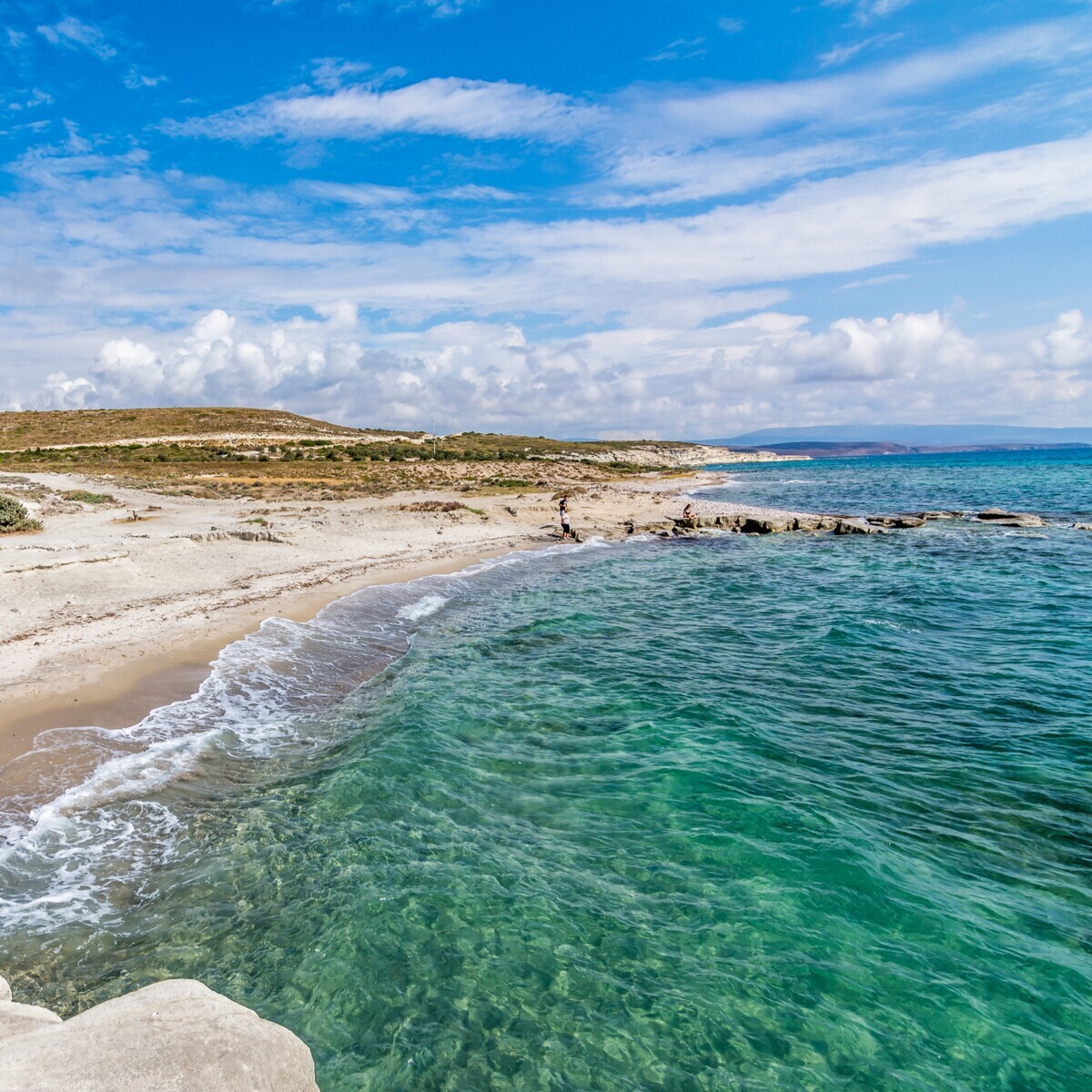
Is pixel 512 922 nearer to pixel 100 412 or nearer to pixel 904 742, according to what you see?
pixel 904 742

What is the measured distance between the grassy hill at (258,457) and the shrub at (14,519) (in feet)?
57.3

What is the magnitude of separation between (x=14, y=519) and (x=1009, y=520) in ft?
174

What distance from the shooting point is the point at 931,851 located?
8445 millimetres

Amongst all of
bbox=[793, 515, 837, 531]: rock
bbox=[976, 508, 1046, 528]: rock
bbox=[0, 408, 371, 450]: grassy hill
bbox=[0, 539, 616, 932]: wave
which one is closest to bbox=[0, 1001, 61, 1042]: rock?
bbox=[0, 539, 616, 932]: wave

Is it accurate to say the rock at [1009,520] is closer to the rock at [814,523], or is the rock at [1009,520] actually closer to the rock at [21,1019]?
the rock at [814,523]

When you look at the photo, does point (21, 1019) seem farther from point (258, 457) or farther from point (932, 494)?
point (258, 457)

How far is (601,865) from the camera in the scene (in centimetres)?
819

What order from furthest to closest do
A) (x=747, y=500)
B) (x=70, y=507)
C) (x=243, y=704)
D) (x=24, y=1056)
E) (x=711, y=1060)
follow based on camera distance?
→ (x=747, y=500), (x=70, y=507), (x=243, y=704), (x=711, y=1060), (x=24, y=1056)

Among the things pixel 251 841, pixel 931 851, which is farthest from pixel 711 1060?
pixel 251 841

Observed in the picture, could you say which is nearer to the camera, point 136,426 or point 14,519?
point 14,519

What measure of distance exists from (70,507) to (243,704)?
100 feet

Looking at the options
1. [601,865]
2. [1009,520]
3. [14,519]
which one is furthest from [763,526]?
[14,519]

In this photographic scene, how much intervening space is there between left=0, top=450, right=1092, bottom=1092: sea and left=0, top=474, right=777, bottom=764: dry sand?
1119 millimetres

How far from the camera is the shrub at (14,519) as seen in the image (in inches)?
1054
